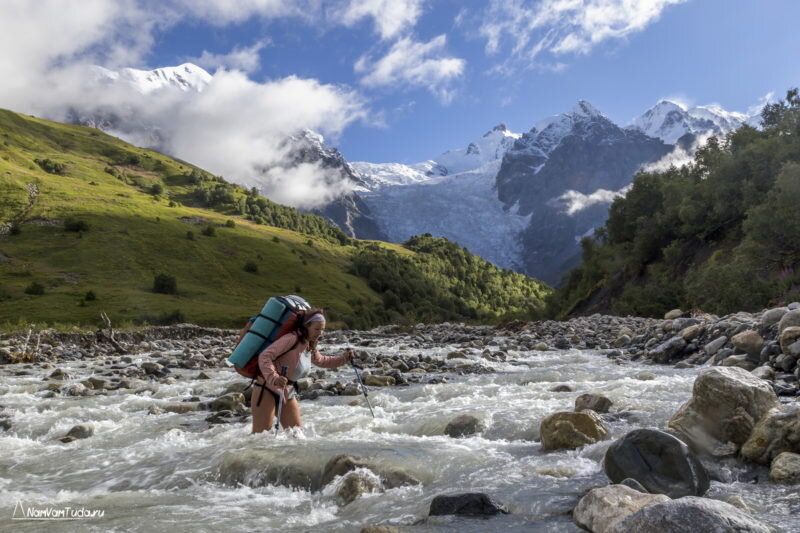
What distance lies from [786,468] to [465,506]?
378 cm

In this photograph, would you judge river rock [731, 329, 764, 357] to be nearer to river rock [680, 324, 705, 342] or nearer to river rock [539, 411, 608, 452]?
river rock [680, 324, 705, 342]

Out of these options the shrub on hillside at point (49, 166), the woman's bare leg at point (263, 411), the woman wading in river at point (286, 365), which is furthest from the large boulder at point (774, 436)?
the shrub on hillside at point (49, 166)

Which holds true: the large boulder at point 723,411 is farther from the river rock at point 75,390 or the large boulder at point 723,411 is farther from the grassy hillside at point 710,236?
the grassy hillside at point 710,236

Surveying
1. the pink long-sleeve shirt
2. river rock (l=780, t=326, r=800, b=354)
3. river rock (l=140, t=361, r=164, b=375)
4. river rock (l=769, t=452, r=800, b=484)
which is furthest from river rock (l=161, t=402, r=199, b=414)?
river rock (l=780, t=326, r=800, b=354)

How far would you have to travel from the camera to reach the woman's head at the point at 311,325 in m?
9.37

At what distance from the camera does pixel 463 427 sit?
396 inches

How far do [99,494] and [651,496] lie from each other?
23.5 feet

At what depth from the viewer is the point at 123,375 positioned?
21.4 metres

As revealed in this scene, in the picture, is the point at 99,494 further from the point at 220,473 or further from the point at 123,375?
the point at 123,375

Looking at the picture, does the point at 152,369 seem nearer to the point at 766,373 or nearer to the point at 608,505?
the point at 608,505

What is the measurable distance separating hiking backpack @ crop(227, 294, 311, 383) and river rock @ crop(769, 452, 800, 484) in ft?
23.7

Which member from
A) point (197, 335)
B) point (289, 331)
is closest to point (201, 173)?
point (197, 335)

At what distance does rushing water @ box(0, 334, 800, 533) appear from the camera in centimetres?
601

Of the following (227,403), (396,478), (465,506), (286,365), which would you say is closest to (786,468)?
(465,506)
